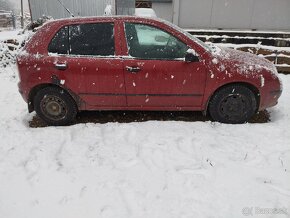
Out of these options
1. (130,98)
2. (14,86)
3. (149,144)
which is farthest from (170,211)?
(14,86)

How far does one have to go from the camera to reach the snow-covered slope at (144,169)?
2.98 meters

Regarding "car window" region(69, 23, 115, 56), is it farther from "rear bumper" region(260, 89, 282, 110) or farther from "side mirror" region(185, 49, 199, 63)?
"rear bumper" region(260, 89, 282, 110)

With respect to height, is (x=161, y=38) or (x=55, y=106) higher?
(x=161, y=38)

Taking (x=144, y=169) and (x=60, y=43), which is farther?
(x=60, y=43)

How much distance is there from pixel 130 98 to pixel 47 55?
4.96 feet

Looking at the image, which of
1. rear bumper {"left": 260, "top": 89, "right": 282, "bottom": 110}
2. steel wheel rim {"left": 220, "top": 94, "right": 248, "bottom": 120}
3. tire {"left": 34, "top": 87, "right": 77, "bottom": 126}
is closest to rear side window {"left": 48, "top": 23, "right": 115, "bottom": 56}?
tire {"left": 34, "top": 87, "right": 77, "bottom": 126}

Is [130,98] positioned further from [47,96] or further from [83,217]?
[83,217]

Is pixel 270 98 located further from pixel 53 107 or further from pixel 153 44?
pixel 53 107

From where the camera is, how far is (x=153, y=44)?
181 inches

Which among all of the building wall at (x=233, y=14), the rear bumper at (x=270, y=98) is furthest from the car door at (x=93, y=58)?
the building wall at (x=233, y=14)

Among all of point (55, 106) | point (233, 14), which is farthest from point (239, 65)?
point (233, 14)

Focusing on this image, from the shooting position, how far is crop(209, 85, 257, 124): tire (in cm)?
463

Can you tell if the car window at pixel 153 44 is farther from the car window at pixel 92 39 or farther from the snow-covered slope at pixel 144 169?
the snow-covered slope at pixel 144 169

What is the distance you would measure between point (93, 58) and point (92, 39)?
1.01 feet
